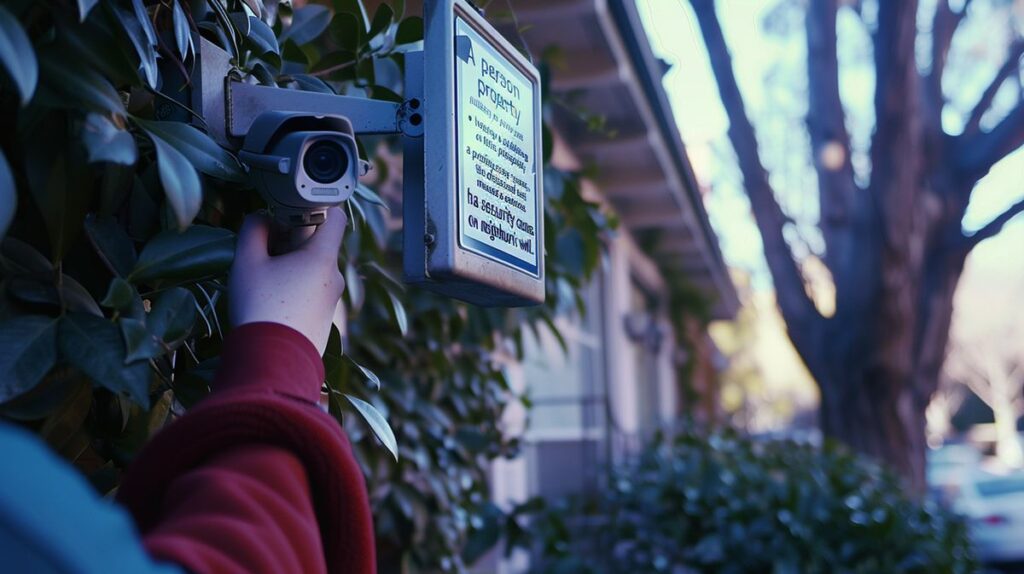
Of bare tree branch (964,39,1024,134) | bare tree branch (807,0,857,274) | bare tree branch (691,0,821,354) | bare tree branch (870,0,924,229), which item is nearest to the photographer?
bare tree branch (691,0,821,354)

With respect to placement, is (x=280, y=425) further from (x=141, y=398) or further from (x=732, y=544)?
(x=732, y=544)

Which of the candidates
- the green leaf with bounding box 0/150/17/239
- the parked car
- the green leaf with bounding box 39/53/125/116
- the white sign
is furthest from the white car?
the green leaf with bounding box 0/150/17/239

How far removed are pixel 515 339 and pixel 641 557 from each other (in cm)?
210

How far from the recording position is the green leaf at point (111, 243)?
1.30 m

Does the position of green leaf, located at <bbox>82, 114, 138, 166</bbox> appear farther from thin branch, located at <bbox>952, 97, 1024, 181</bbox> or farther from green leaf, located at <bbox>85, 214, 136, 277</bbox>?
thin branch, located at <bbox>952, 97, 1024, 181</bbox>

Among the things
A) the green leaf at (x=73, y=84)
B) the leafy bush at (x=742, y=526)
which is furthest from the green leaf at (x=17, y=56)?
the leafy bush at (x=742, y=526)

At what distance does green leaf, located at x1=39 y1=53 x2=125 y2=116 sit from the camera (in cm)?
115

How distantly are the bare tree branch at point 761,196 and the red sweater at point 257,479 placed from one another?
266 inches

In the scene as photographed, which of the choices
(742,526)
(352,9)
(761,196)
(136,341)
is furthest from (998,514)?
(136,341)

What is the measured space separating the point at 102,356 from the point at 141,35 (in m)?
0.39

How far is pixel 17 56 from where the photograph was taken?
1014 millimetres

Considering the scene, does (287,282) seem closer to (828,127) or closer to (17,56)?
(17,56)

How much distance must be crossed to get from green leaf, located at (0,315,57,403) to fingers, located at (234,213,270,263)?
0.22 meters

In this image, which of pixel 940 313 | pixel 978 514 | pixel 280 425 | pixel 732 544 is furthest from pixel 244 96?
pixel 978 514
